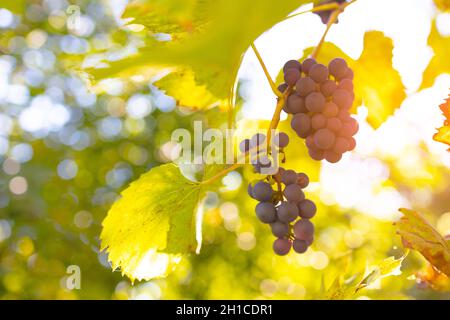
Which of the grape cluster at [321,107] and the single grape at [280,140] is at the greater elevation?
the grape cluster at [321,107]

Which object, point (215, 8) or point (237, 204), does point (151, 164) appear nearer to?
point (237, 204)

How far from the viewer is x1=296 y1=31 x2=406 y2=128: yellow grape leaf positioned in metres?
0.96

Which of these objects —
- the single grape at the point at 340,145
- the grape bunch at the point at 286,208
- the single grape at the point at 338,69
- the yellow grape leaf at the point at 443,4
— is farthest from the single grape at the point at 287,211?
the yellow grape leaf at the point at 443,4

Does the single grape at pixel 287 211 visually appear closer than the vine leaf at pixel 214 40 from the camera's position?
No

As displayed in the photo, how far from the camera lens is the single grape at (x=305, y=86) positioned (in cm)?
73

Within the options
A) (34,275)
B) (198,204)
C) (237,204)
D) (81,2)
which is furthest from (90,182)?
(198,204)

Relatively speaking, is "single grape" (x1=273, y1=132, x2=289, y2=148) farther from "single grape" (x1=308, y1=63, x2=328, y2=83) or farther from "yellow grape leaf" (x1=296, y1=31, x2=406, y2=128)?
"yellow grape leaf" (x1=296, y1=31, x2=406, y2=128)

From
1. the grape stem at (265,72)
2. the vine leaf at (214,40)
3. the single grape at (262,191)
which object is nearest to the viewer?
the vine leaf at (214,40)

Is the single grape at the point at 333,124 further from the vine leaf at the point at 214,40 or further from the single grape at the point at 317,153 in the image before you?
the vine leaf at the point at 214,40

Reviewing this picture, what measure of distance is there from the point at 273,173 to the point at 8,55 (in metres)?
3.48

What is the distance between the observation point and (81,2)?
3.74 metres

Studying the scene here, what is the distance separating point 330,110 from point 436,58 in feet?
1.26

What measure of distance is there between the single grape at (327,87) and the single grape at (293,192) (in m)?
0.14

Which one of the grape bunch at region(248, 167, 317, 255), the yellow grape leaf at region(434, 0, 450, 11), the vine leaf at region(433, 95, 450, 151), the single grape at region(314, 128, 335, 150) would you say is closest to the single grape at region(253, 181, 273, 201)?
the grape bunch at region(248, 167, 317, 255)
